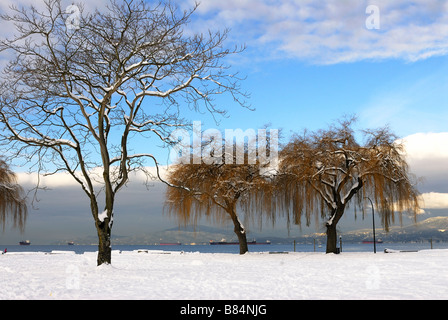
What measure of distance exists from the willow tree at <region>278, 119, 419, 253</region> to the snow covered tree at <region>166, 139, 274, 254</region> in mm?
Result: 1878

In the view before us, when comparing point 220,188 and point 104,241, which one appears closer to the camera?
point 104,241

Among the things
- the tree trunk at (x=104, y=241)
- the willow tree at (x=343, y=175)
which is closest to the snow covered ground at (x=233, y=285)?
the tree trunk at (x=104, y=241)

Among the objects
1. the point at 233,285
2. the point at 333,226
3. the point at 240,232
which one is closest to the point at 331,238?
the point at 333,226

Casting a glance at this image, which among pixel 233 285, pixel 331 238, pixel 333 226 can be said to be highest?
pixel 333 226

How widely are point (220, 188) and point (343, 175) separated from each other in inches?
337

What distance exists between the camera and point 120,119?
21266mm

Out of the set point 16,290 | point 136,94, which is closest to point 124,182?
point 136,94

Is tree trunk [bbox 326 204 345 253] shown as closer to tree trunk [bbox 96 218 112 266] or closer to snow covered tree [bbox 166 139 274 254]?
snow covered tree [bbox 166 139 274 254]

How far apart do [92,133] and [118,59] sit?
3.50 meters

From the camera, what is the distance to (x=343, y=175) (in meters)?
32.2

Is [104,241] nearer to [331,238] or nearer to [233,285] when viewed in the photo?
[233,285]

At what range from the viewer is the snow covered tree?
32.2 m

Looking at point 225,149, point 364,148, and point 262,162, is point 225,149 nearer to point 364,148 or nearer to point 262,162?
point 262,162
